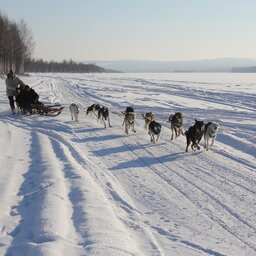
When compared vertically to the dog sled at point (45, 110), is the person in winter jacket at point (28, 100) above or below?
above

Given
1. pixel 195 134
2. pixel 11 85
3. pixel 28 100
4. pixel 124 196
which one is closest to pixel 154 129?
pixel 195 134

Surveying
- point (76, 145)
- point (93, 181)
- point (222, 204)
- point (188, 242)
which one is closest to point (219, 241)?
point (188, 242)

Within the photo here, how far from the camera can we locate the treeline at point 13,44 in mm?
45812

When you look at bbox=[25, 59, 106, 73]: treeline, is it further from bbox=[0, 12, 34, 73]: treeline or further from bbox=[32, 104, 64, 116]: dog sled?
bbox=[32, 104, 64, 116]: dog sled

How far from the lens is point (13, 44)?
49250 millimetres

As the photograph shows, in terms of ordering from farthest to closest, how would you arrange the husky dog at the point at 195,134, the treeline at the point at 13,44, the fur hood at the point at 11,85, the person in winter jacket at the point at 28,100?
the treeline at the point at 13,44
the fur hood at the point at 11,85
the person in winter jacket at the point at 28,100
the husky dog at the point at 195,134

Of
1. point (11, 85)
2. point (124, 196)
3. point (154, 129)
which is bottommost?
point (124, 196)

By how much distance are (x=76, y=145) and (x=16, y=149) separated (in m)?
1.48

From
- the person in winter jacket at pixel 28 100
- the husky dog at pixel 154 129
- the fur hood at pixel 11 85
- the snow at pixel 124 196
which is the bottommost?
the snow at pixel 124 196

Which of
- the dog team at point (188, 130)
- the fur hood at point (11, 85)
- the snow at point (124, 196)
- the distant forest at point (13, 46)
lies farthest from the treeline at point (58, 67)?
the snow at point (124, 196)

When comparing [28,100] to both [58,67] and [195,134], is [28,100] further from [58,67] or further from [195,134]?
[58,67]

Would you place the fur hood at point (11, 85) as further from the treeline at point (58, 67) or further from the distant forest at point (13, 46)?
the treeline at point (58, 67)

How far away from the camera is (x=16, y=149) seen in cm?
770

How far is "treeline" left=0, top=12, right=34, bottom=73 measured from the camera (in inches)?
1804
